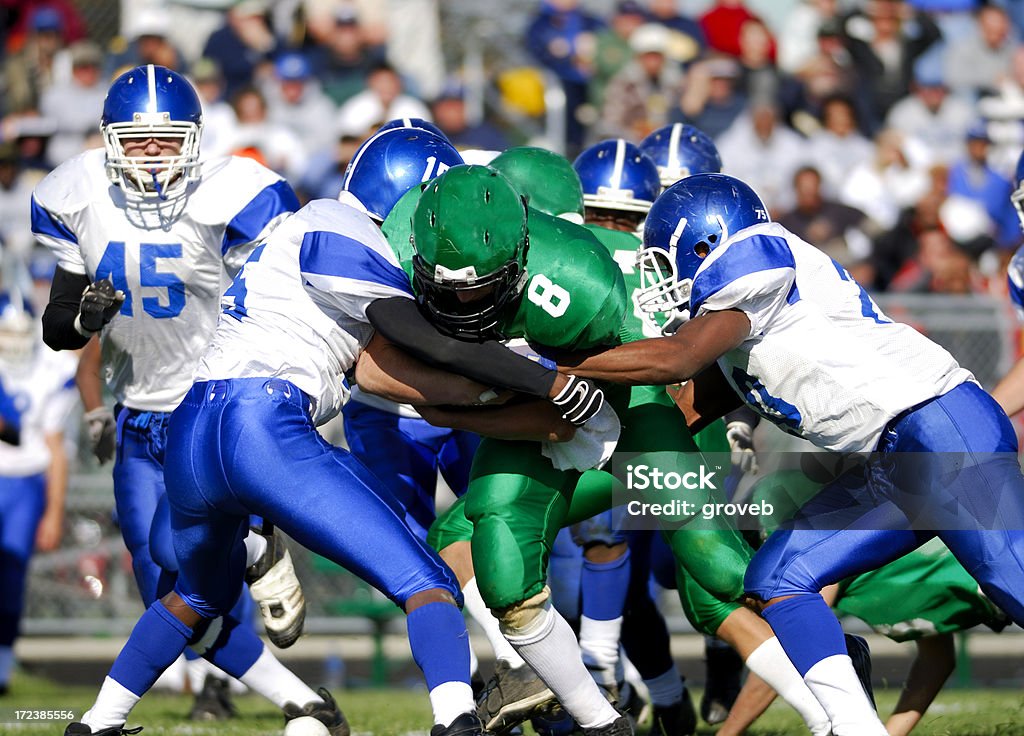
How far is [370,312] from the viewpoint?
388 cm

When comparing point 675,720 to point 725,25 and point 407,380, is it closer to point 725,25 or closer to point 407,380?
point 407,380

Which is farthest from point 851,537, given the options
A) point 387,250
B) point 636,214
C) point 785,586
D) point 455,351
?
point 636,214

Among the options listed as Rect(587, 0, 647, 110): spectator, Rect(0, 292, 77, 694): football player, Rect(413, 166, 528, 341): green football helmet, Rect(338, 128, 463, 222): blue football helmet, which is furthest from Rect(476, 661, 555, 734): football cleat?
Rect(587, 0, 647, 110): spectator

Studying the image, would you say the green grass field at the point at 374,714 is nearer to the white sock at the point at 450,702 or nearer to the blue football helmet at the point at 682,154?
the white sock at the point at 450,702

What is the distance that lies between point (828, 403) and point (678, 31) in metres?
8.02

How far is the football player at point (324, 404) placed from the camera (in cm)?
382

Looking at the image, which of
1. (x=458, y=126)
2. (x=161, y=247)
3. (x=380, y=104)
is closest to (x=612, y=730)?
(x=161, y=247)

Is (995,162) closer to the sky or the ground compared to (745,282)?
closer to the ground

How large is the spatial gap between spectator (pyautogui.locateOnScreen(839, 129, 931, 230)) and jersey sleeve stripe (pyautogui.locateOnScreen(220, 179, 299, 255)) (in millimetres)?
5876

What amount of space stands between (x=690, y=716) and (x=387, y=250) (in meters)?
2.17

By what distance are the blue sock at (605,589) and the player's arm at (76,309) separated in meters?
1.84

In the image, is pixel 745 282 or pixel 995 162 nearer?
pixel 745 282

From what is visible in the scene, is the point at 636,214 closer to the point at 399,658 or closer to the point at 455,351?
the point at 455,351

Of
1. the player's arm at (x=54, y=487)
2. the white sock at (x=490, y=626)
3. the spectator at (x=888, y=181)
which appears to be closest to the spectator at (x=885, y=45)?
the spectator at (x=888, y=181)
